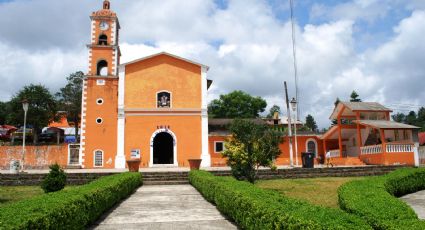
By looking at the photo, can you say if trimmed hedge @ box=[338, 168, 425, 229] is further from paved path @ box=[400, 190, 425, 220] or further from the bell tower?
the bell tower

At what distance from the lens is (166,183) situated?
59.1 ft

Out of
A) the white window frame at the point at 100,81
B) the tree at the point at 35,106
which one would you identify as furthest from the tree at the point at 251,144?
the tree at the point at 35,106

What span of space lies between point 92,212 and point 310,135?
2619 centimetres

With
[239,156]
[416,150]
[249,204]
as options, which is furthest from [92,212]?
[416,150]

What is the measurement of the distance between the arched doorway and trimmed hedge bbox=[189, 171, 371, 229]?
19.3 meters

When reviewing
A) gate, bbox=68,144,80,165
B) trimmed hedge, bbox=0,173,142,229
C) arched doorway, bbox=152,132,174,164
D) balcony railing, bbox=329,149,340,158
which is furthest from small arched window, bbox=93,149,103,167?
balcony railing, bbox=329,149,340,158

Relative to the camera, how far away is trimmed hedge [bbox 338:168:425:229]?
17.3 feet

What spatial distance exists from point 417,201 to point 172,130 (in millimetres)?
18761

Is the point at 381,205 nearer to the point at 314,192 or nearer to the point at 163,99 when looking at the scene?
the point at 314,192

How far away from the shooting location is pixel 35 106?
41.8 metres

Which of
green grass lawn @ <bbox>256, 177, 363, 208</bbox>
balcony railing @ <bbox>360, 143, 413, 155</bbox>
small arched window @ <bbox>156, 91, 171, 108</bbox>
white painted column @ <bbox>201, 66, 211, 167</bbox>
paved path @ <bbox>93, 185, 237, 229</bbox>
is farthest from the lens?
small arched window @ <bbox>156, 91, 171, 108</bbox>

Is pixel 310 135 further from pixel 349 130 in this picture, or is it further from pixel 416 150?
pixel 416 150

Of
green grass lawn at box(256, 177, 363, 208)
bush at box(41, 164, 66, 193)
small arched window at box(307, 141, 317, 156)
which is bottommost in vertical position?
green grass lawn at box(256, 177, 363, 208)

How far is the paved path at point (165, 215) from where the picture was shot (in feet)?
26.3
